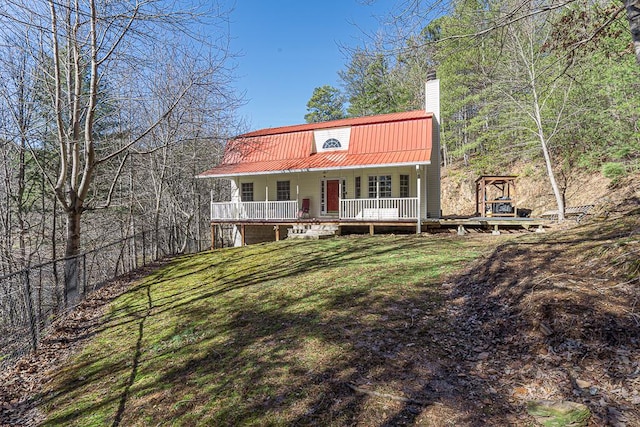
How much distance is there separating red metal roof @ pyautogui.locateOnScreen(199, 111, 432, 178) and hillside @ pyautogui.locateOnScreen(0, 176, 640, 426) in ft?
24.9

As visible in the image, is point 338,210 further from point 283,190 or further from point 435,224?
point 435,224

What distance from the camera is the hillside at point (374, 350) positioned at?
2723mm

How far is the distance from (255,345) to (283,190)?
42.4 ft

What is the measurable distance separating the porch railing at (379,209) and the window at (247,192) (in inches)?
213

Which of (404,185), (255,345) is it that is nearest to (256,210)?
(404,185)

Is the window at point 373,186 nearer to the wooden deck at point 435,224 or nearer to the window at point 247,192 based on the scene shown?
the wooden deck at point 435,224

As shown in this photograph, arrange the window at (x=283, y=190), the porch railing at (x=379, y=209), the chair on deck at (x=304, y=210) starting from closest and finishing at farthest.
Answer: the porch railing at (x=379, y=209) → the chair on deck at (x=304, y=210) → the window at (x=283, y=190)

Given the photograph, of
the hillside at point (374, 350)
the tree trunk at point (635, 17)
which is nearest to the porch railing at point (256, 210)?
the hillside at point (374, 350)

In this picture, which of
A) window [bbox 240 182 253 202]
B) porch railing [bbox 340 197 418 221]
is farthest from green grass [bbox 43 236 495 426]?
window [bbox 240 182 253 202]

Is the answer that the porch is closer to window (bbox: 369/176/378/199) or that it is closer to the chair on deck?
the chair on deck

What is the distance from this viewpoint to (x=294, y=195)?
54.0 ft

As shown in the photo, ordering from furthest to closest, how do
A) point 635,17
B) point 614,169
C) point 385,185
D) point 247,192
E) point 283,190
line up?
1. point 247,192
2. point 283,190
3. point 385,185
4. point 614,169
5. point 635,17

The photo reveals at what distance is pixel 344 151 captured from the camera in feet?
50.3

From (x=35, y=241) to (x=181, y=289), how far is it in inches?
364
